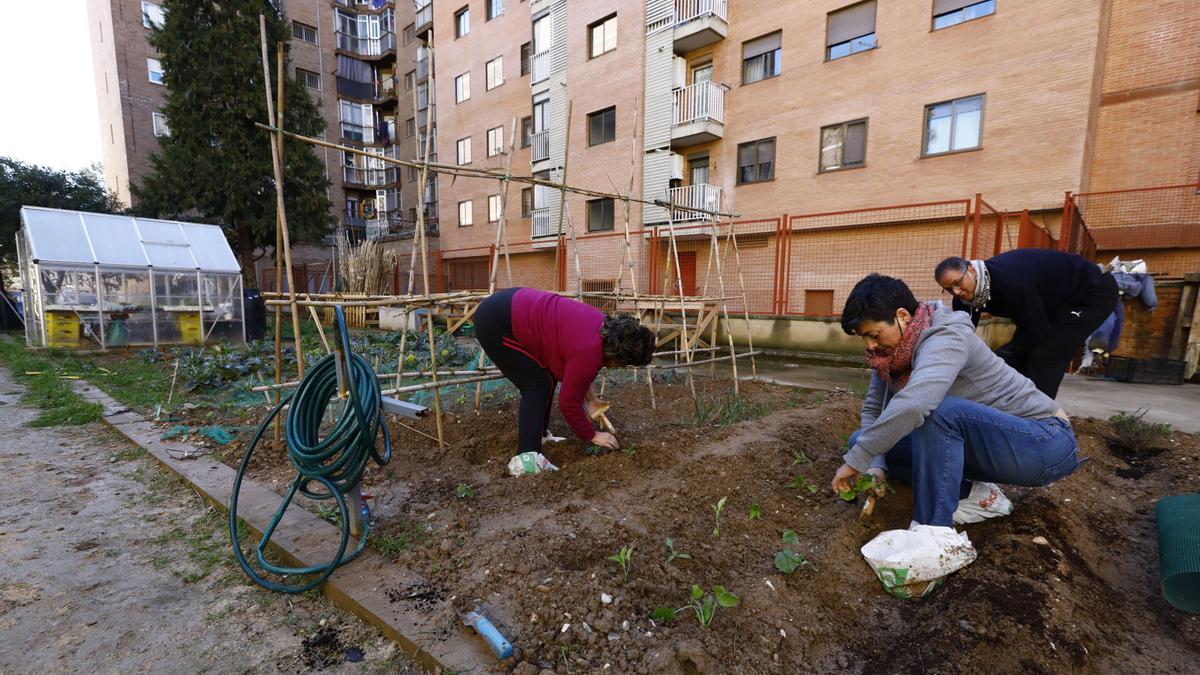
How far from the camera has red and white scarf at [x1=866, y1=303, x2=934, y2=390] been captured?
2.05 m

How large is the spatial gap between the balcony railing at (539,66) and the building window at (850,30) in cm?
961

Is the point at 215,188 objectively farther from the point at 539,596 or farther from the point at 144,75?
the point at 539,596

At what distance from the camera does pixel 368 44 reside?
92.6ft

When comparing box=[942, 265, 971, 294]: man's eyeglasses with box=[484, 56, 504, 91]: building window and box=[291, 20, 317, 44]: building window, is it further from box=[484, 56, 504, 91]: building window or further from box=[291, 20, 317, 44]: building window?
box=[291, 20, 317, 44]: building window

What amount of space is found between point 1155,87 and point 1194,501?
11761mm

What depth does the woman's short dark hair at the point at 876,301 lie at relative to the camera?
6.56 ft

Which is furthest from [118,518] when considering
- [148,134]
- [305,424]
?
[148,134]

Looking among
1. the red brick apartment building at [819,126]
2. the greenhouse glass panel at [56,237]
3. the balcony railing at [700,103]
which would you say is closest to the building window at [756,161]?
the red brick apartment building at [819,126]

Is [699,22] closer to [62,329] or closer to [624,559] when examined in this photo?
[624,559]

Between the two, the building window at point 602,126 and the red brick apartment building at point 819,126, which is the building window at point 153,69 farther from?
the building window at point 602,126

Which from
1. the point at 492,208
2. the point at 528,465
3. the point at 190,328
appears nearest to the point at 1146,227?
the point at 528,465

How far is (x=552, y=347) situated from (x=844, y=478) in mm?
1610

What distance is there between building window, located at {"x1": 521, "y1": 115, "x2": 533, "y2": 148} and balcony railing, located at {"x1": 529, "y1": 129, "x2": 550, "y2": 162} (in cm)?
45

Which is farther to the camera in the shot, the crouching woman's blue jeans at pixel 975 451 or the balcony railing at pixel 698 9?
the balcony railing at pixel 698 9
